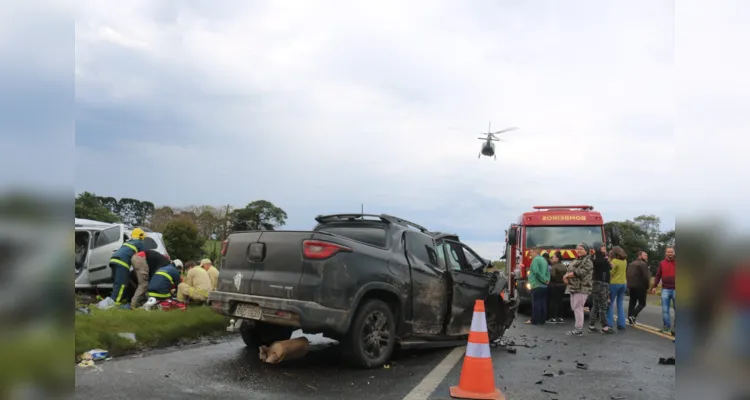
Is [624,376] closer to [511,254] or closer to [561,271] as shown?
[561,271]

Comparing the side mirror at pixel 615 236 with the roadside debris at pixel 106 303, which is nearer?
the roadside debris at pixel 106 303

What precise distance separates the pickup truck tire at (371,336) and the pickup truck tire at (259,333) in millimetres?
1670

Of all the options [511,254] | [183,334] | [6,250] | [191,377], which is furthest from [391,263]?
[511,254]

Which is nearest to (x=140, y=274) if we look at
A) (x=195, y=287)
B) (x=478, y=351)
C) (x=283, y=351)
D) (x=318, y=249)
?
(x=195, y=287)

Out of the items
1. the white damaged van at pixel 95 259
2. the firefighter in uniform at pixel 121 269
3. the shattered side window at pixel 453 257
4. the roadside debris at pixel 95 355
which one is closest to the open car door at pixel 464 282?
the shattered side window at pixel 453 257

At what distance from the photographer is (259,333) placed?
7.20m

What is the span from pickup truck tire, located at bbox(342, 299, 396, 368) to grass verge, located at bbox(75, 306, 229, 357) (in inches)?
115

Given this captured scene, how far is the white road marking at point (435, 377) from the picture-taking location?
485 centimetres

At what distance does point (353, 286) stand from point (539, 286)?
7.08 metres

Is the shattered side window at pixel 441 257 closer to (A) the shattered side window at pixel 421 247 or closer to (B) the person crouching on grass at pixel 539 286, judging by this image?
(A) the shattered side window at pixel 421 247

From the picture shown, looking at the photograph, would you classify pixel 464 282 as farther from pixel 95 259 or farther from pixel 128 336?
pixel 95 259

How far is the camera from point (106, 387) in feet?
15.6

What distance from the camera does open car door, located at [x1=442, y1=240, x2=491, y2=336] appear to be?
7.36 metres

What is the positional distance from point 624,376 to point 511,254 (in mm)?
10750
